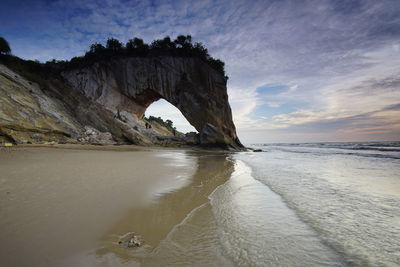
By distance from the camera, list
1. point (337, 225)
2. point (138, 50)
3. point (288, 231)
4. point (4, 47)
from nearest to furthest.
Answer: point (288, 231) → point (337, 225) → point (4, 47) → point (138, 50)

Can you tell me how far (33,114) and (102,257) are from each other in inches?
696

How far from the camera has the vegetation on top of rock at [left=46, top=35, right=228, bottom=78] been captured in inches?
987

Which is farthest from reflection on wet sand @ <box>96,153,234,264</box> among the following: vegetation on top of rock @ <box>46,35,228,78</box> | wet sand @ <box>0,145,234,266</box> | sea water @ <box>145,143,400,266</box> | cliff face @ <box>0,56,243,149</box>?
vegetation on top of rock @ <box>46,35,228,78</box>

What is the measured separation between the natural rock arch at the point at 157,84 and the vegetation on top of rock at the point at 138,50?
30.7 inches

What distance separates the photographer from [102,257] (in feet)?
6.07

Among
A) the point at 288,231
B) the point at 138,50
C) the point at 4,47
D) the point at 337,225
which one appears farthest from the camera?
the point at 138,50

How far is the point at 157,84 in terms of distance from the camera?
25.7m

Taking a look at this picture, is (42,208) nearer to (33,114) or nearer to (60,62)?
(33,114)

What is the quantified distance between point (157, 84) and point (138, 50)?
5.33 m

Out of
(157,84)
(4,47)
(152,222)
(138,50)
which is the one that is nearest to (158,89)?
(157,84)

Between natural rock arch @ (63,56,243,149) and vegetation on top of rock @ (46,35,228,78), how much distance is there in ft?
2.56

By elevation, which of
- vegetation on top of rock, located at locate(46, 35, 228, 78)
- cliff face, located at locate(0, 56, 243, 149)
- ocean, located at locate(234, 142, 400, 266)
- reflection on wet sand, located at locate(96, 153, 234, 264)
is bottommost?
ocean, located at locate(234, 142, 400, 266)

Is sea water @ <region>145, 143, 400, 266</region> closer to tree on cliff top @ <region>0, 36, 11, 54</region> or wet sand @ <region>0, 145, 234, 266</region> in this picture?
wet sand @ <region>0, 145, 234, 266</region>

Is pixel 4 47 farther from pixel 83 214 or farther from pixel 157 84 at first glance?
pixel 83 214
